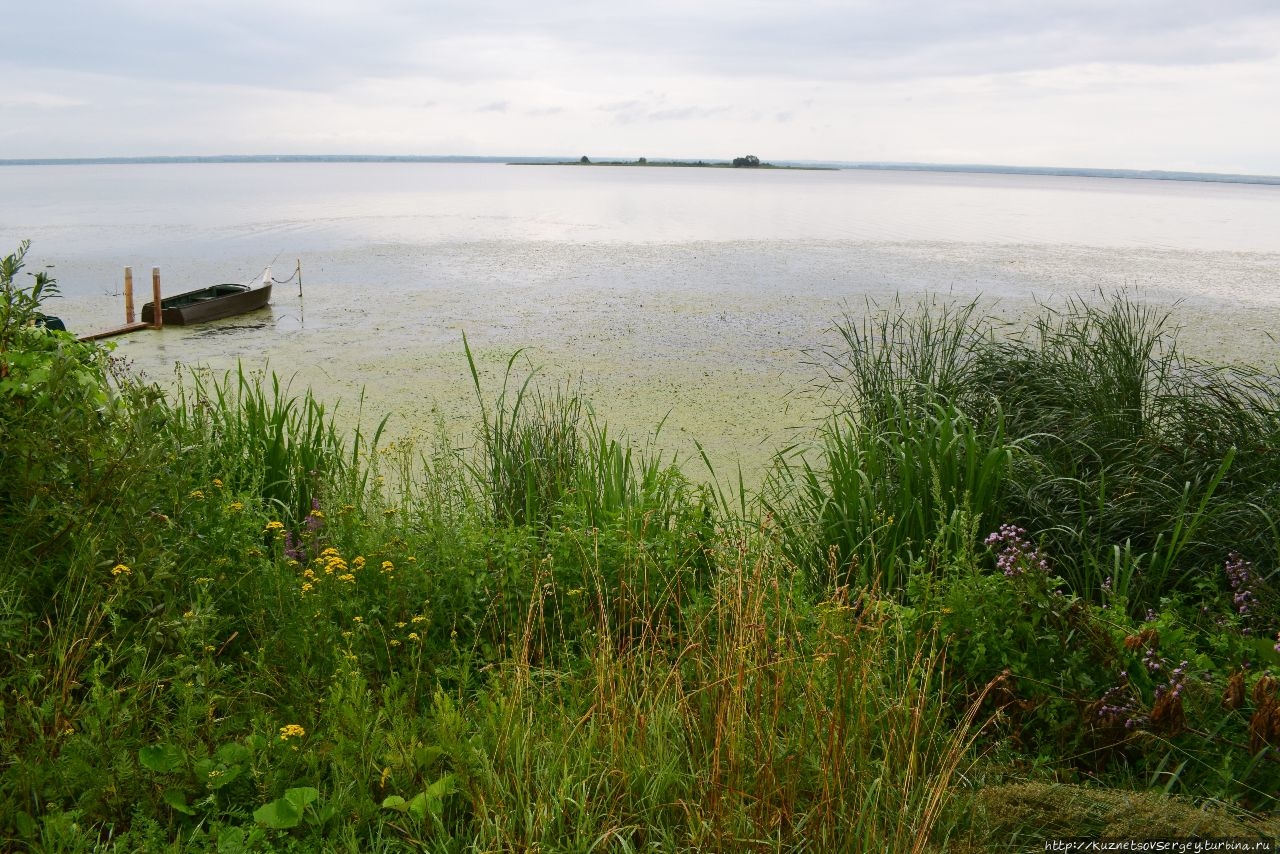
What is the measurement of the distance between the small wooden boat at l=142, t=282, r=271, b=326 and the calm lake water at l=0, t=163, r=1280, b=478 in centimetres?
29

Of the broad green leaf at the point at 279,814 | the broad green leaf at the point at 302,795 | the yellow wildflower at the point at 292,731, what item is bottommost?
the broad green leaf at the point at 279,814

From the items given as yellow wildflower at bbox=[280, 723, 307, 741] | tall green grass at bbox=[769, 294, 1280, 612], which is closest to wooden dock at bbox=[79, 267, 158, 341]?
tall green grass at bbox=[769, 294, 1280, 612]

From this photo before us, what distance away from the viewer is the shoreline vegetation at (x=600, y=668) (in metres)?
1.90

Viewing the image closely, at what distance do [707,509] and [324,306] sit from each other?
1230cm

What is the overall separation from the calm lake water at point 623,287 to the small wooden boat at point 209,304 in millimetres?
292

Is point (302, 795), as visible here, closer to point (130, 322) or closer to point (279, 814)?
point (279, 814)

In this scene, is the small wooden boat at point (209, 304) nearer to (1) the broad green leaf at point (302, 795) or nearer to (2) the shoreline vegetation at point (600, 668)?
(2) the shoreline vegetation at point (600, 668)

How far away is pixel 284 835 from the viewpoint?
1798 mm

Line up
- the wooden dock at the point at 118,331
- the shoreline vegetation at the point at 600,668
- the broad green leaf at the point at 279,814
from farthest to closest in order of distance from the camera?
the wooden dock at the point at 118,331
the shoreline vegetation at the point at 600,668
the broad green leaf at the point at 279,814

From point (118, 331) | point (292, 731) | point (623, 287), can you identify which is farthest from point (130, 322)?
point (292, 731)

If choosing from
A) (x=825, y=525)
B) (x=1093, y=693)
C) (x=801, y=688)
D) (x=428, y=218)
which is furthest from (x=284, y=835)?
(x=428, y=218)

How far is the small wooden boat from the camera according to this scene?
41.5 feet

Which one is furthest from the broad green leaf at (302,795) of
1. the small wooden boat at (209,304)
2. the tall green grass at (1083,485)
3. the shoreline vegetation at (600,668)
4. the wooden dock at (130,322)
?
the small wooden boat at (209,304)

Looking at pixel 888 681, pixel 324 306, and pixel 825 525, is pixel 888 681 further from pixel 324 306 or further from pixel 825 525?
pixel 324 306
